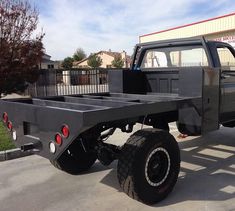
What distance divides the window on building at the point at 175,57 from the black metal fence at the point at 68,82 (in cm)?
866

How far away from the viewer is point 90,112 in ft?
10.6

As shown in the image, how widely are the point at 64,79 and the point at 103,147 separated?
12767 millimetres

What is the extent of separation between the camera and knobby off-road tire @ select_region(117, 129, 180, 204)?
12.4 feet

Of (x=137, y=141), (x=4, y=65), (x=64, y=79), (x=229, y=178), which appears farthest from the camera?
(x=64, y=79)

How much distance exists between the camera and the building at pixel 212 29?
22.7 meters

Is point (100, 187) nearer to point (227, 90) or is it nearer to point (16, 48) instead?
point (227, 90)

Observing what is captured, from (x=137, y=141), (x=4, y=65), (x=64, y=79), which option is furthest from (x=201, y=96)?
(x=64, y=79)

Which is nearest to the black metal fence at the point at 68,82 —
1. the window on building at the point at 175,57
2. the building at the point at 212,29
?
the window on building at the point at 175,57

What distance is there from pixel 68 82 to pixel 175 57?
1112 centimetres

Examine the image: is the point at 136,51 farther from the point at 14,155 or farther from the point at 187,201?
the point at 187,201

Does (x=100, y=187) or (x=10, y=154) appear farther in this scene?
(x=10, y=154)

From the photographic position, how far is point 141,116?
4035 millimetres

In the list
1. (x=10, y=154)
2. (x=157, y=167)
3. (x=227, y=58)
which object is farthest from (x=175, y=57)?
A: (x=10, y=154)

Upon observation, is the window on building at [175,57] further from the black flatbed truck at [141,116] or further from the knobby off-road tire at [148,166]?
the knobby off-road tire at [148,166]
